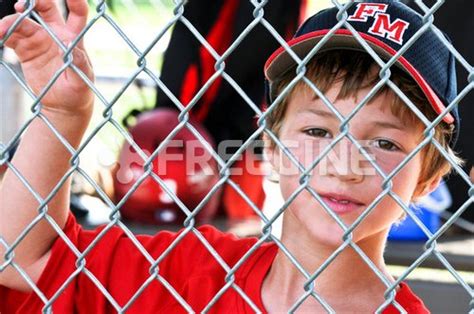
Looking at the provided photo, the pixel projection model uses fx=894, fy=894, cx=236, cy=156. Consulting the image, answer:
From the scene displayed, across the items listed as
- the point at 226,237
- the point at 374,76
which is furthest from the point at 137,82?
the point at 374,76

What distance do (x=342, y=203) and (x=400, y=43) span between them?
0.25 m

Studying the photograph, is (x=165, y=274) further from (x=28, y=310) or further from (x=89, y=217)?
(x=89, y=217)

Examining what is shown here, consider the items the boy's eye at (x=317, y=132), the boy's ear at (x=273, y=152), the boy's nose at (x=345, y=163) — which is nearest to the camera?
the boy's nose at (x=345, y=163)

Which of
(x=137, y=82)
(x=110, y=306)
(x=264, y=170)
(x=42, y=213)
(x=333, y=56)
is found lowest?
(x=110, y=306)

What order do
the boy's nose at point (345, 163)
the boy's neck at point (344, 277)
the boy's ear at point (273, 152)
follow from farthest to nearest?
the boy's ear at point (273, 152) → the boy's neck at point (344, 277) → the boy's nose at point (345, 163)

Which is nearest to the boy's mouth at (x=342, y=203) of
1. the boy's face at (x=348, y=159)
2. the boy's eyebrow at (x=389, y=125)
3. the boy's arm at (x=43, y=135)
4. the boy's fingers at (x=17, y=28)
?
the boy's face at (x=348, y=159)

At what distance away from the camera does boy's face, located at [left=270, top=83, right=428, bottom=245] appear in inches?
52.2

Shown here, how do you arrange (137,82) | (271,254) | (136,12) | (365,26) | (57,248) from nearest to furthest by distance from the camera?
(365,26) < (57,248) < (271,254) < (137,82) < (136,12)

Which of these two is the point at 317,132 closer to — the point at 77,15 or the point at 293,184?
the point at 293,184

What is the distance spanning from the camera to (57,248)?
1462mm

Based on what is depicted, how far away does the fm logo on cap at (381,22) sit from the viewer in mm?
1322

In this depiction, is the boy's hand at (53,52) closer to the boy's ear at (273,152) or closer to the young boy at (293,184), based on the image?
the young boy at (293,184)

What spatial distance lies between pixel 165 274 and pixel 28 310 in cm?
23

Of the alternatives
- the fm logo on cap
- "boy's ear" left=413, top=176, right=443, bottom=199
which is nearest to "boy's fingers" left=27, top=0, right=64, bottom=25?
Result: the fm logo on cap
